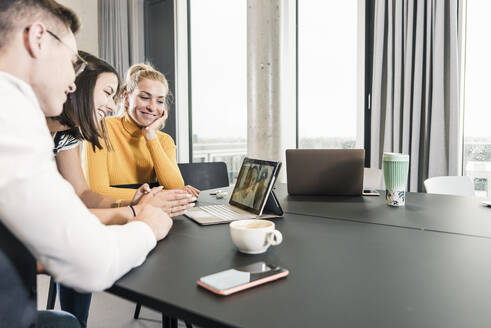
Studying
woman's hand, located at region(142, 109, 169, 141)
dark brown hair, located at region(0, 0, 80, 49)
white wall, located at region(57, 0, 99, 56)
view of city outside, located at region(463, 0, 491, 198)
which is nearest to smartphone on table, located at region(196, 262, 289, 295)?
dark brown hair, located at region(0, 0, 80, 49)

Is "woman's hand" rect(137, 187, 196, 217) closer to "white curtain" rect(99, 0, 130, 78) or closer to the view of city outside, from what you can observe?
the view of city outside

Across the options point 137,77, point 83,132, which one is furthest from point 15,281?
point 137,77

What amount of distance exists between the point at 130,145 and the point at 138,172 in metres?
0.16

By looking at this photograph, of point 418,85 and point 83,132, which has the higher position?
point 418,85

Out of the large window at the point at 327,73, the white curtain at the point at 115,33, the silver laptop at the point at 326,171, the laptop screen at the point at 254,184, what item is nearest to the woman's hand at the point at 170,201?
the laptop screen at the point at 254,184

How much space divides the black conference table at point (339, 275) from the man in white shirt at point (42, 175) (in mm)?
101

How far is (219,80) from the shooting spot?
4457 mm

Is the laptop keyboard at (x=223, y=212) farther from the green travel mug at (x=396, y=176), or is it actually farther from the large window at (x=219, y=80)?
the large window at (x=219, y=80)

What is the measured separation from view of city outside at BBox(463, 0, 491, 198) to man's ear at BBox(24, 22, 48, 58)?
293 cm

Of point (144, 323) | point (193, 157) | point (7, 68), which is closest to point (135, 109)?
point (144, 323)

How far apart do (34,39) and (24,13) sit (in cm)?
6

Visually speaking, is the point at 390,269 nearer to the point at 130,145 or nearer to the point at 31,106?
the point at 31,106

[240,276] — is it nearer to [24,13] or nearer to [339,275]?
[339,275]

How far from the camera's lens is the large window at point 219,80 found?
430 cm
